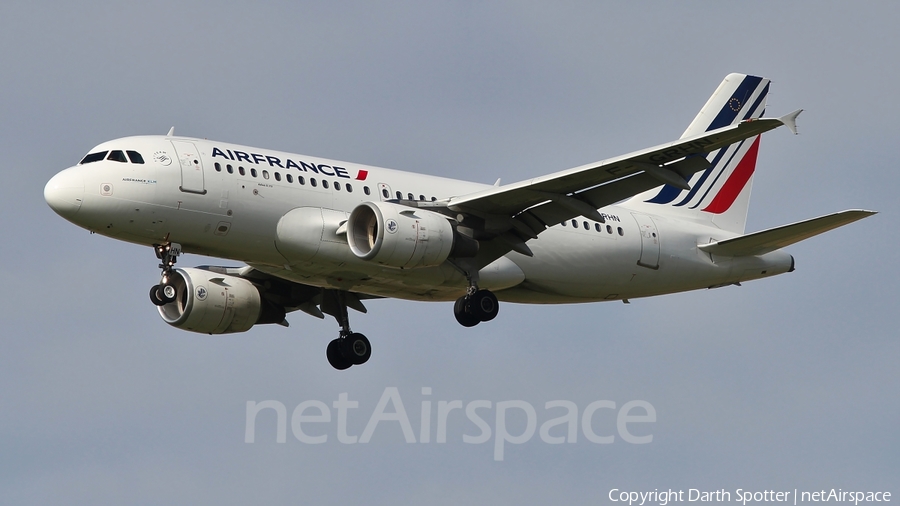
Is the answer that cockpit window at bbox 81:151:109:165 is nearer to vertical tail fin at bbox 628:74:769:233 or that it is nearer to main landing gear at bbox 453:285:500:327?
main landing gear at bbox 453:285:500:327

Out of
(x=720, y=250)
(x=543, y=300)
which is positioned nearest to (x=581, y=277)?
(x=543, y=300)

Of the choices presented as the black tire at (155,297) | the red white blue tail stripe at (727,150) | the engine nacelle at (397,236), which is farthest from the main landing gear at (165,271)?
the red white blue tail stripe at (727,150)

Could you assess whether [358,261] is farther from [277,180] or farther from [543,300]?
[543,300]

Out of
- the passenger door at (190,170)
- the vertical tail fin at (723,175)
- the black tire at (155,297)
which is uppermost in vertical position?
the vertical tail fin at (723,175)

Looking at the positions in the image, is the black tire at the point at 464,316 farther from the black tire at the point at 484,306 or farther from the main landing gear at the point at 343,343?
the main landing gear at the point at 343,343

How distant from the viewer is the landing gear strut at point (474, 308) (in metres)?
39.3

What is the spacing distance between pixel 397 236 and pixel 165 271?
6.24 m

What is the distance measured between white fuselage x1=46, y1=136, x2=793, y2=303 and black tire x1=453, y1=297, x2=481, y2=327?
2.35 feet

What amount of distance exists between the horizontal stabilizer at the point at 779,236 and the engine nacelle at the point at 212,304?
14039 millimetres

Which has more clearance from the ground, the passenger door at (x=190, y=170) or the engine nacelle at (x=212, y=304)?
the passenger door at (x=190, y=170)

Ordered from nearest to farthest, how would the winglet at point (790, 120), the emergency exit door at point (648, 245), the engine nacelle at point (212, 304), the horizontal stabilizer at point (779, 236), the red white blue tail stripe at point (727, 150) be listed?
the winglet at point (790, 120)
the horizontal stabilizer at point (779, 236)
the engine nacelle at point (212, 304)
the emergency exit door at point (648, 245)
the red white blue tail stripe at point (727, 150)

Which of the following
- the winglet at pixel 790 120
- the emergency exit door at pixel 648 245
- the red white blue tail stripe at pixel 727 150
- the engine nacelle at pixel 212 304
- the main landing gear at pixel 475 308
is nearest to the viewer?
the winglet at pixel 790 120

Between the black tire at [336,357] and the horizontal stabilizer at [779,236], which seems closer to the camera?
the horizontal stabilizer at [779,236]

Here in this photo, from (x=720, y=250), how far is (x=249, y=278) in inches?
571
